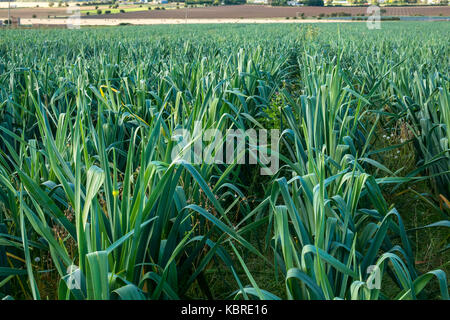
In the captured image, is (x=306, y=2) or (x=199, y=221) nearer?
(x=199, y=221)

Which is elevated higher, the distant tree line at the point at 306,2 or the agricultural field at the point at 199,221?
the distant tree line at the point at 306,2

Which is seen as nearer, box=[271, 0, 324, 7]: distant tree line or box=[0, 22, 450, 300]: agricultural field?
box=[0, 22, 450, 300]: agricultural field

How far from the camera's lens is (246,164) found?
2473mm

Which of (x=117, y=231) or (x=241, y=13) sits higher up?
(x=241, y=13)

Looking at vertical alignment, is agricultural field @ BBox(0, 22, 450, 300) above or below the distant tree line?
below

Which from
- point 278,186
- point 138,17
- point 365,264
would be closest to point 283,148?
point 278,186

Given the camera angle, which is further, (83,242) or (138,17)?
(138,17)

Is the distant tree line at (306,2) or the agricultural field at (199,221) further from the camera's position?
the distant tree line at (306,2)

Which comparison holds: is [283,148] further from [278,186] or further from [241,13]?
[241,13]

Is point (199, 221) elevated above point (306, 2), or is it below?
below

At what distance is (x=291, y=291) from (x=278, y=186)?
440 millimetres
